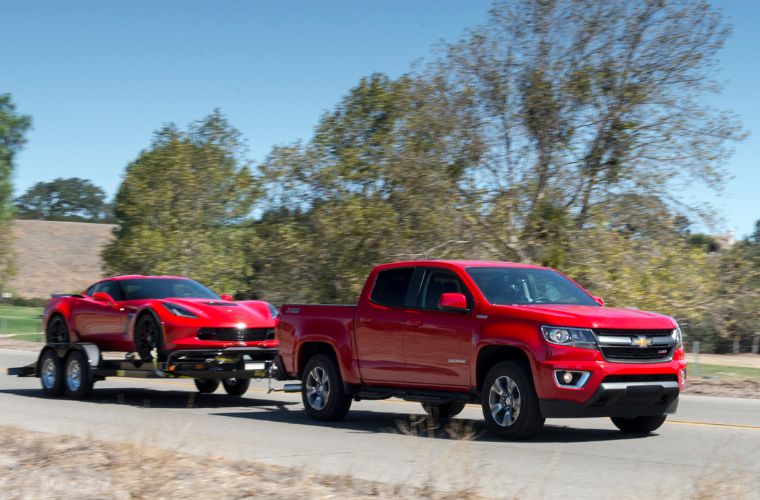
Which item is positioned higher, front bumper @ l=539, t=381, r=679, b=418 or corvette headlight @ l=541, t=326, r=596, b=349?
corvette headlight @ l=541, t=326, r=596, b=349

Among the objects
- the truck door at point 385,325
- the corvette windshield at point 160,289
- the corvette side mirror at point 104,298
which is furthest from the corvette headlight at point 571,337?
the corvette side mirror at point 104,298

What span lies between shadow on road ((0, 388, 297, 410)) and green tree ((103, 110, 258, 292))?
23921 millimetres

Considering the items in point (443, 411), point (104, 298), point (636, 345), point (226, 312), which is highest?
point (104, 298)

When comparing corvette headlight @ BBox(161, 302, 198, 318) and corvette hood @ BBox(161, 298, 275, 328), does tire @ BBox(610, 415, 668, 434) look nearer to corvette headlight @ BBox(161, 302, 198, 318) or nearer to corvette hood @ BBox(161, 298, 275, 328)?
corvette hood @ BBox(161, 298, 275, 328)

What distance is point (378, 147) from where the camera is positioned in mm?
28906

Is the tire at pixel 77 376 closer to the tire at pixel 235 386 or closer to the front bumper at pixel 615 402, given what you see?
the tire at pixel 235 386

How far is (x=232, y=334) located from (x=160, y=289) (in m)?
1.75

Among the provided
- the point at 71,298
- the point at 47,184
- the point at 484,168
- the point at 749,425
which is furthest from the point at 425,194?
the point at 47,184

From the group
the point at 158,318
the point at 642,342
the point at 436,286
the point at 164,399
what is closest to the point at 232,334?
the point at 158,318

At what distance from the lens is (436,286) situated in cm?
1223

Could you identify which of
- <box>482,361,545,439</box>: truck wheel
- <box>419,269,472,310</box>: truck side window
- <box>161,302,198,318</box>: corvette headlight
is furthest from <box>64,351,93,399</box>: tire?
<box>482,361,545,439</box>: truck wheel

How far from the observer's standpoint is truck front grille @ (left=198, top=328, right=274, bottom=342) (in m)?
15.1

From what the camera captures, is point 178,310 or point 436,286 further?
point 178,310

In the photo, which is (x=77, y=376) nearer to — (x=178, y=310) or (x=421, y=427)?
(x=178, y=310)
